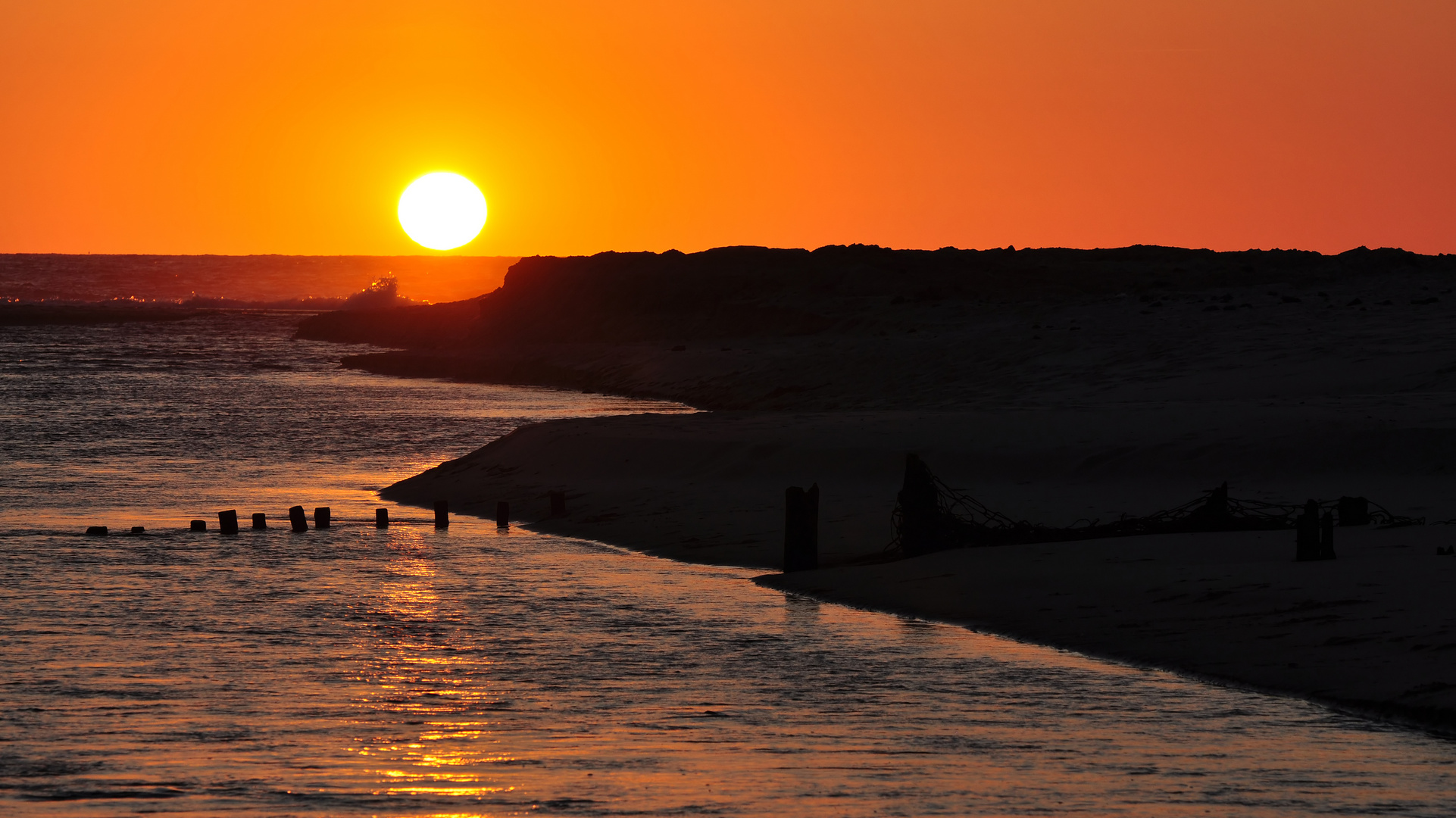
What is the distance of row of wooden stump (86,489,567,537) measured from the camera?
21828 millimetres

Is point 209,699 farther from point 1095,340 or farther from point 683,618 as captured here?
point 1095,340

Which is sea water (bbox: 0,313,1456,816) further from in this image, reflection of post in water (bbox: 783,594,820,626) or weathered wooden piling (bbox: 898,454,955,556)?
weathered wooden piling (bbox: 898,454,955,556)

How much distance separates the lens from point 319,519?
22.5 metres

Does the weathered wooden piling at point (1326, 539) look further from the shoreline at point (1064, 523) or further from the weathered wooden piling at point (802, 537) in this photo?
the weathered wooden piling at point (802, 537)

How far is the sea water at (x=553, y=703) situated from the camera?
372 inches

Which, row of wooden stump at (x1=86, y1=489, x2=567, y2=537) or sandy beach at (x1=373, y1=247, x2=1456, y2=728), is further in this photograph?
row of wooden stump at (x1=86, y1=489, x2=567, y2=537)

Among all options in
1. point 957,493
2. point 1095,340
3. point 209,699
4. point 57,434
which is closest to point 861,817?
point 209,699

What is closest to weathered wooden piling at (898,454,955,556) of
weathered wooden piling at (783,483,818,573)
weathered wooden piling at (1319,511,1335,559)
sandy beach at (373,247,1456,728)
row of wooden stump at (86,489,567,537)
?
sandy beach at (373,247,1456,728)

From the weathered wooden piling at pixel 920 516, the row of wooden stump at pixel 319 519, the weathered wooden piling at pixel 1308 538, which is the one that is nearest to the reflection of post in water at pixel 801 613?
the weathered wooden piling at pixel 920 516

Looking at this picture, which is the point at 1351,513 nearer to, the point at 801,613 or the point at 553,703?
the point at 801,613

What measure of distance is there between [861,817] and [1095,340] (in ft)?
122

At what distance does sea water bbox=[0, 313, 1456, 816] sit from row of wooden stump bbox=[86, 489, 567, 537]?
0.23 meters

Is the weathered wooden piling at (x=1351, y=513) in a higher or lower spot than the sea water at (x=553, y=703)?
higher

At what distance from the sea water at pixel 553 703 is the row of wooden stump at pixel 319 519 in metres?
0.23
